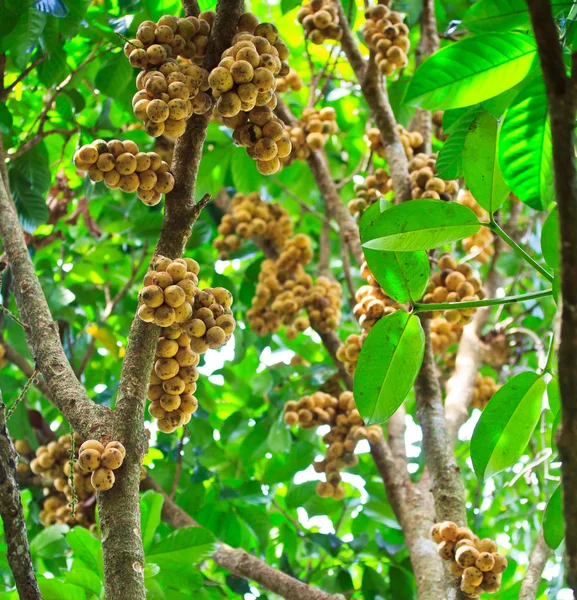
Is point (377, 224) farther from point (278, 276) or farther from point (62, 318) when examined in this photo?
point (62, 318)

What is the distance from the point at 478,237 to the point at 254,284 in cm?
105

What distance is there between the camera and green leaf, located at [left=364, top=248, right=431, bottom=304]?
4.65 feet

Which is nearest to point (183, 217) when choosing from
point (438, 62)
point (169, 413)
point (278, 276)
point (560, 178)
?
point (169, 413)

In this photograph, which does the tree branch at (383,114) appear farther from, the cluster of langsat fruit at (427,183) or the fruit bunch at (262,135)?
the fruit bunch at (262,135)

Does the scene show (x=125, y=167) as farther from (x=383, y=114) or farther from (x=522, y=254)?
(x=383, y=114)

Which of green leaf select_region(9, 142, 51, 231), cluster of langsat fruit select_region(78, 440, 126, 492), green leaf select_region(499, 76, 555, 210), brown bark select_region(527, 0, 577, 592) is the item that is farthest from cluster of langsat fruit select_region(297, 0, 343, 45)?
brown bark select_region(527, 0, 577, 592)

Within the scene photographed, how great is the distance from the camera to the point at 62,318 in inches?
120

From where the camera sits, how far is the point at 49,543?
2.48 meters

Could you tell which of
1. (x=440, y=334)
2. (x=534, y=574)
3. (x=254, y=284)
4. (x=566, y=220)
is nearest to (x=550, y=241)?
(x=566, y=220)

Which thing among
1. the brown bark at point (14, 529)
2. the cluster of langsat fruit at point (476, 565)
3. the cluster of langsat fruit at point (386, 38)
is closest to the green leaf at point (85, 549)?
the brown bark at point (14, 529)

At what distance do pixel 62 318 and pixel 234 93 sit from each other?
193 centimetres

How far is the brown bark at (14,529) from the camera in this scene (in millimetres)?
1131

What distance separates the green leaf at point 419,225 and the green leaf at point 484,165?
155 mm

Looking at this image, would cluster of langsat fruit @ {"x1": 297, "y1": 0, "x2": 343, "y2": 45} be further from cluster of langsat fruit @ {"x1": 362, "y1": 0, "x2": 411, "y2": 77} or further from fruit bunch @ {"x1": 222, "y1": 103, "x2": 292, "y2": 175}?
fruit bunch @ {"x1": 222, "y1": 103, "x2": 292, "y2": 175}
